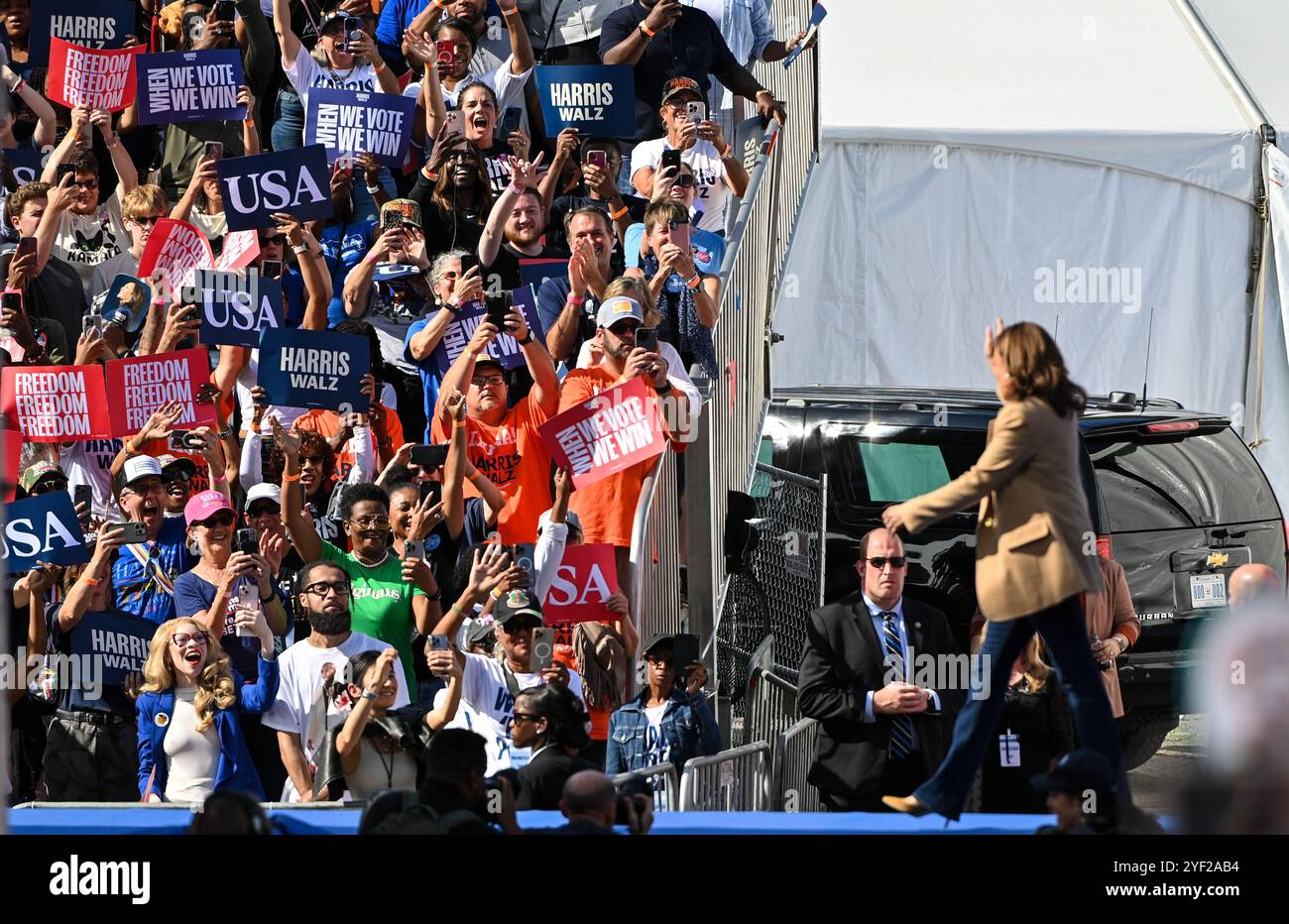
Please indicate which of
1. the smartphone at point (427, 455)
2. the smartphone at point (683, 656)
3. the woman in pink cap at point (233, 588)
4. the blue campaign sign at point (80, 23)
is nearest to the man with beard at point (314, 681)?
the woman in pink cap at point (233, 588)

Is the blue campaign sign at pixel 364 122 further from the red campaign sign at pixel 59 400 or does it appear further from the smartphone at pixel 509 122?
the red campaign sign at pixel 59 400

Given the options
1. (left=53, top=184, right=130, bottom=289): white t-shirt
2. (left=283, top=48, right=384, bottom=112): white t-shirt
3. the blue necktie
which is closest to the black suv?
the blue necktie

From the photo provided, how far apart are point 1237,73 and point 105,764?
9324mm

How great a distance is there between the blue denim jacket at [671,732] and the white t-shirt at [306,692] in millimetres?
786

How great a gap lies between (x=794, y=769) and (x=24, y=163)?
5362mm

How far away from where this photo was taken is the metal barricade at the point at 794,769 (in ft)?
25.1

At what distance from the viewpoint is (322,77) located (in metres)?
10.3

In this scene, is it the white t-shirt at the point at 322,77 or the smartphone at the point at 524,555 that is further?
the white t-shirt at the point at 322,77

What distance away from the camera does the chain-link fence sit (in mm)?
8734

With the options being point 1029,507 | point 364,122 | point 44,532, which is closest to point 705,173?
point 364,122

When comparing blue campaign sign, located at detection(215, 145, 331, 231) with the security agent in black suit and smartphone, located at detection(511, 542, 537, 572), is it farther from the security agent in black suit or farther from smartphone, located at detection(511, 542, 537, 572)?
the security agent in black suit
